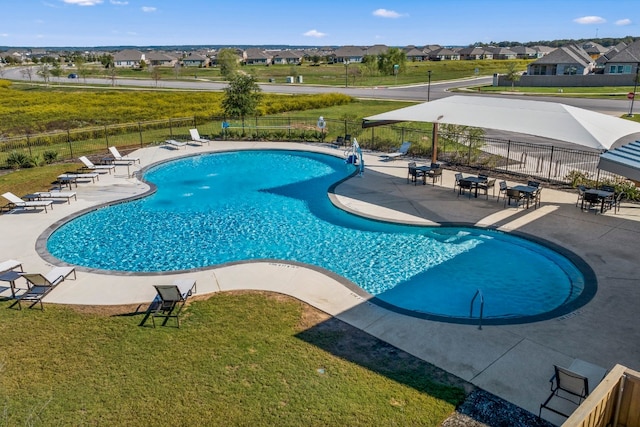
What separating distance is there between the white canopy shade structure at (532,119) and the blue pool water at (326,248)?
3.65 meters

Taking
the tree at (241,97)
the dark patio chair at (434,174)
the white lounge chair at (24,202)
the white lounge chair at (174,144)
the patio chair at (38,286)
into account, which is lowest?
the patio chair at (38,286)

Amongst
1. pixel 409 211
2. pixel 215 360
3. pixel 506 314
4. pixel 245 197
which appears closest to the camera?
pixel 215 360

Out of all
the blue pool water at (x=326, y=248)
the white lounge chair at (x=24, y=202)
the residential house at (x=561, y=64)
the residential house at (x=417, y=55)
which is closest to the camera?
the blue pool water at (x=326, y=248)

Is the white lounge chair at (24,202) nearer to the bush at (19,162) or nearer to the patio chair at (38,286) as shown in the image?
the patio chair at (38,286)

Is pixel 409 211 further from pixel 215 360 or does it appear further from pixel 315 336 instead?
pixel 215 360

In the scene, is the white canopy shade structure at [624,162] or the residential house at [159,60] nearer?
the white canopy shade structure at [624,162]

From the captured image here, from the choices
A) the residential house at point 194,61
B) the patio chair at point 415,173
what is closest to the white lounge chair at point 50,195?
the patio chair at point 415,173

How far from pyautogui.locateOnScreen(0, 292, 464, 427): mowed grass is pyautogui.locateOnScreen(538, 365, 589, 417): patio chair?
1.35m

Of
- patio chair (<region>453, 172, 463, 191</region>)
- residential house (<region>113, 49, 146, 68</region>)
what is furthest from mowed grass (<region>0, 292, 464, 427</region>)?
residential house (<region>113, 49, 146, 68</region>)

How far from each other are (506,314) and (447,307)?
1.28 meters

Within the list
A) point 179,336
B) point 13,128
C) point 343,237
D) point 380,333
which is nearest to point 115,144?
point 13,128

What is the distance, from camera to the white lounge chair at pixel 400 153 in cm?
2300

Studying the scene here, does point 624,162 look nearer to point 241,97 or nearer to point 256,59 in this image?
point 241,97

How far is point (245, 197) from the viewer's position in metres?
19.1
